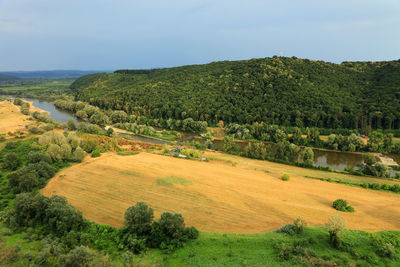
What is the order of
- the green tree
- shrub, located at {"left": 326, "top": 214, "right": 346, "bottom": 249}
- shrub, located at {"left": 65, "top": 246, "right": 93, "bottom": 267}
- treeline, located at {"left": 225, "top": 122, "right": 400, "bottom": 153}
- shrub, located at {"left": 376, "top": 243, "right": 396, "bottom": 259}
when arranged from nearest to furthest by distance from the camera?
1. shrub, located at {"left": 65, "top": 246, "right": 93, "bottom": 267}
2. shrub, located at {"left": 376, "top": 243, "right": 396, "bottom": 259}
3. shrub, located at {"left": 326, "top": 214, "right": 346, "bottom": 249}
4. the green tree
5. treeline, located at {"left": 225, "top": 122, "right": 400, "bottom": 153}

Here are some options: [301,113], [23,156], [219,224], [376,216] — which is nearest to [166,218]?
[219,224]

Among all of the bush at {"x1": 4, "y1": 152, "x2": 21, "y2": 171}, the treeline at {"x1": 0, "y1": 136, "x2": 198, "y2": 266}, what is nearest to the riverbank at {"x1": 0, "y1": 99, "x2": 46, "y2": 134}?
the bush at {"x1": 4, "y1": 152, "x2": 21, "y2": 171}

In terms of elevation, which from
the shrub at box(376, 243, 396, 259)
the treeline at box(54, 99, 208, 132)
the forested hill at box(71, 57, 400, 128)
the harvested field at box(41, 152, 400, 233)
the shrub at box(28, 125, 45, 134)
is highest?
the forested hill at box(71, 57, 400, 128)

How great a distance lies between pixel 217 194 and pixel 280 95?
74255mm

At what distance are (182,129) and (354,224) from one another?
69.9m

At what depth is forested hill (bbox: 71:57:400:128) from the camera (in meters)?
82.8

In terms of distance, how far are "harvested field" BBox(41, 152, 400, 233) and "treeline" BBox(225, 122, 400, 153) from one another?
24.2m

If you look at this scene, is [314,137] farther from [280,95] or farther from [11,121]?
[11,121]

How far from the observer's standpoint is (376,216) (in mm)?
31578

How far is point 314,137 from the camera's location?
Answer: 2857 inches

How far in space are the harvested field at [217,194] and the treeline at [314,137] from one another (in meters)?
24.2

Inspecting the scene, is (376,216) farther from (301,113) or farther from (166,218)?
(301,113)

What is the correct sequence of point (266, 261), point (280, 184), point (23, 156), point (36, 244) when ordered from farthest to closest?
point (23, 156)
point (280, 184)
point (36, 244)
point (266, 261)

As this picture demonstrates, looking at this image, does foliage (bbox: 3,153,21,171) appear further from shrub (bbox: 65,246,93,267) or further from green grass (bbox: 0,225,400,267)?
shrub (bbox: 65,246,93,267)
